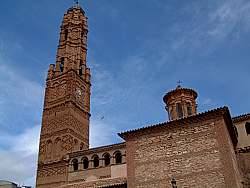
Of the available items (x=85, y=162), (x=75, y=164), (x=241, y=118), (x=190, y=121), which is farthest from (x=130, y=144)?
(x=75, y=164)

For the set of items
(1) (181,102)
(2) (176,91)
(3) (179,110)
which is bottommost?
(3) (179,110)

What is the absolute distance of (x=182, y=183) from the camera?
47.0 ft

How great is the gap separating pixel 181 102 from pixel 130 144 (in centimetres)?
977

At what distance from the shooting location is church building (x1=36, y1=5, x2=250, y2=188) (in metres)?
14.3

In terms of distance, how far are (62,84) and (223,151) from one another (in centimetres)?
2063

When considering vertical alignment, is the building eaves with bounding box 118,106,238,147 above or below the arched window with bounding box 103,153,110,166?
below

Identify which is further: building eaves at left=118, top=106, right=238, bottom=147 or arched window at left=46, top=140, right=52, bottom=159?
arched window at left=46, top=140, right=52, bottom=159

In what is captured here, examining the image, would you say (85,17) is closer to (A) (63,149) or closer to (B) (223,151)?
(A) (63,149)

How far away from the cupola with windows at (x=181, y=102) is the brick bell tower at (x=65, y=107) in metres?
8.87

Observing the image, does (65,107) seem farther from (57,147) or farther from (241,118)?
(241,118)

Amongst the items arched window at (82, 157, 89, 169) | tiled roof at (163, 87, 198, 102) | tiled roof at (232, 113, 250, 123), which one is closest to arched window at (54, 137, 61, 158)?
arched window at (82, 157, 89, 169)

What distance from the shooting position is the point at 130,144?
53.7ft

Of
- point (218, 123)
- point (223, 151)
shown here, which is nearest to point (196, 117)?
point (218, 123)

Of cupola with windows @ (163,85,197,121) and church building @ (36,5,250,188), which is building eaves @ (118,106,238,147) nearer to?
church building @ (36,5,250,188)
